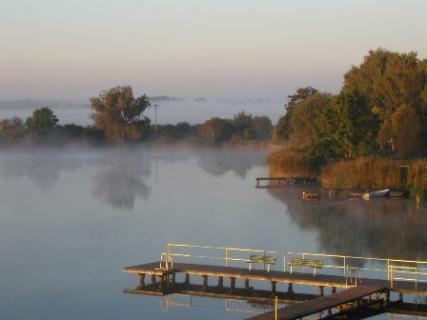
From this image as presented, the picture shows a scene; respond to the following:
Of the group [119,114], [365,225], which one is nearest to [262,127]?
[119,114]

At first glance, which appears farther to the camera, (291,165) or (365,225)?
(291,165)

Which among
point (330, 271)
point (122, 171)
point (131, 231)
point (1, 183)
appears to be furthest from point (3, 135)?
point (330, 271)

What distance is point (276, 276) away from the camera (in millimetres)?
27922

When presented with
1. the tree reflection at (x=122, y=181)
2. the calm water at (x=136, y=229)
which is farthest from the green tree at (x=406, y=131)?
the tree reflection at (x=122, y=181)

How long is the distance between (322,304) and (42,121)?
9717cm

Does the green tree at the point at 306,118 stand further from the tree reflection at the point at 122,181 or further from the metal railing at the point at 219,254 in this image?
the metal railing at the point at 219,254

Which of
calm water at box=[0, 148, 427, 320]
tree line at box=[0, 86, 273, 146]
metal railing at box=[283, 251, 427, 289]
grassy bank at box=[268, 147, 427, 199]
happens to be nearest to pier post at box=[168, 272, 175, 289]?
calm water at box=[0, 148, 427, 320]

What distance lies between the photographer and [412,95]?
2790 inches

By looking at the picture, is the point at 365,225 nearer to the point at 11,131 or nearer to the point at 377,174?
the point at 377,174

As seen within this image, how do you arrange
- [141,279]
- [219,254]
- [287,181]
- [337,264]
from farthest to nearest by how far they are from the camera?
[287,181]
[219,254]
[337,264]
[141,279]

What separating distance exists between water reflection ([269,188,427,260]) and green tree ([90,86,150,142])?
62.5m

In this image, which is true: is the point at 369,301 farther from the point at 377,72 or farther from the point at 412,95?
the point at 377,72

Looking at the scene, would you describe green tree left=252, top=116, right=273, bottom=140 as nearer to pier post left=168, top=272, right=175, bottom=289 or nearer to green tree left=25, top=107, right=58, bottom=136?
green tree left=25, top=107, right=58, bottom=136

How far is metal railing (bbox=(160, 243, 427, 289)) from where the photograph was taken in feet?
91.2
